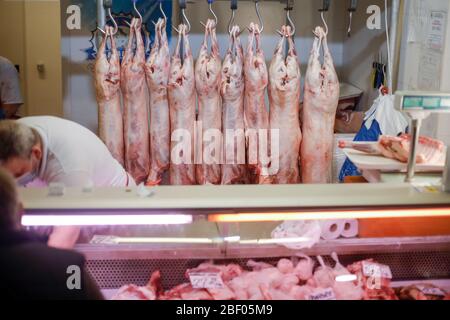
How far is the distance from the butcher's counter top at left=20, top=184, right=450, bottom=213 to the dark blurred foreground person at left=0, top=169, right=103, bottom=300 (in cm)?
7

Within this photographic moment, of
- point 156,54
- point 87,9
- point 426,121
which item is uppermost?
point 87,9

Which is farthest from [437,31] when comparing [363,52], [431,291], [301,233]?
[301,233]

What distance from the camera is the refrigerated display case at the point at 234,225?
205 cm

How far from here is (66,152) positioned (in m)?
2.55

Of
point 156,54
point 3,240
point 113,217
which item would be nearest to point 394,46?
point 156,54

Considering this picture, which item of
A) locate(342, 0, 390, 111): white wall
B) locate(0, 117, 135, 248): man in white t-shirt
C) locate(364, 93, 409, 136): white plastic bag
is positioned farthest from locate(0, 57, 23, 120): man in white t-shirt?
locate(342, 0, 390, 111): white wall

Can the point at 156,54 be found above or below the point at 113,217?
above

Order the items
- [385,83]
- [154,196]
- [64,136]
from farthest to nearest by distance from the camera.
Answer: [385,83]
[64,136]
[154,196]

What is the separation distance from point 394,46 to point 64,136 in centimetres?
229

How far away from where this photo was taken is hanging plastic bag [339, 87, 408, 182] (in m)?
3.76

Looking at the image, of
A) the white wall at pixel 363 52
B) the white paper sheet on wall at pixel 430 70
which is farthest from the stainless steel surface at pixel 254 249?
the white wall at pixel 363 52

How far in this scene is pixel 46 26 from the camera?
3.89m

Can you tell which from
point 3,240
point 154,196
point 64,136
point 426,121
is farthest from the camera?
point 426,121
